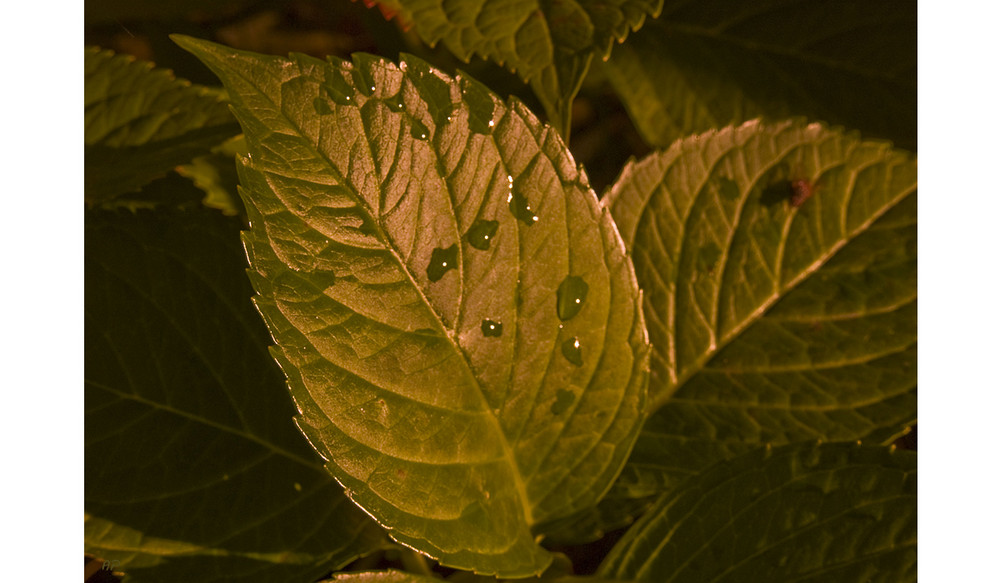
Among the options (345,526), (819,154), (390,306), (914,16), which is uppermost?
(914,16)

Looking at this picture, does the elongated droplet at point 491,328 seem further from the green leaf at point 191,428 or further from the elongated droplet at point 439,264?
the green leaf at point 191,428

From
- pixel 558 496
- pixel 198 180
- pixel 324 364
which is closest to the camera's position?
pixel 324 364

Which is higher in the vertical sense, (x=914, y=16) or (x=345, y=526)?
(x=914, y=16)

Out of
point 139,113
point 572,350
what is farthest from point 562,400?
point 139,113

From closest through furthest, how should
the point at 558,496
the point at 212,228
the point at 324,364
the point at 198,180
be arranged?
the point at 324,364, the point at 558,496, the point at 212,228, the point at 198,180

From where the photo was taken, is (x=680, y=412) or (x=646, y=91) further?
(x=646, y=91)

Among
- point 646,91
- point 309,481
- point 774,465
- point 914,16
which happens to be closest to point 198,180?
point 309,481

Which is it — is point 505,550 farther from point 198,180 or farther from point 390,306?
point 198,180
